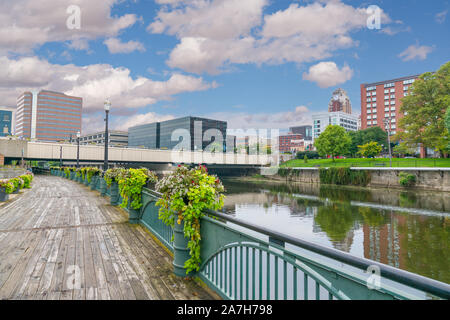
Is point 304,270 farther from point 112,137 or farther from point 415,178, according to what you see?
point 112,137

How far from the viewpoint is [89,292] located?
3891 mm

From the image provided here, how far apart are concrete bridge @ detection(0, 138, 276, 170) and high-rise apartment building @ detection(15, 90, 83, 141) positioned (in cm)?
12167

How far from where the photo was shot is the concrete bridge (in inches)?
1955

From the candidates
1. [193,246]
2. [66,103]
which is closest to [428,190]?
[193,246]

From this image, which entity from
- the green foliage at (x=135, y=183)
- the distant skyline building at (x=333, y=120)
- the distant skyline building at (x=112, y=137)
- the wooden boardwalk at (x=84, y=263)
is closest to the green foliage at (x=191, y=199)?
the wooden boardwalk at (x=84, y=263)

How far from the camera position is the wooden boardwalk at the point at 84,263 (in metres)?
3.92

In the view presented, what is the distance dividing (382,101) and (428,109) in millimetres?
82383

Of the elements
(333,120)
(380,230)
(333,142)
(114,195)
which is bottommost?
(380,230)

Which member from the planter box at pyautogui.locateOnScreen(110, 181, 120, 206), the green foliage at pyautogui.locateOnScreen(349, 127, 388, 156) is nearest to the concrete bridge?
the green foliage at pyautogui.locateOnScreen(349, 127, 388, 156)

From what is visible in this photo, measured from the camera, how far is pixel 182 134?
386 feet

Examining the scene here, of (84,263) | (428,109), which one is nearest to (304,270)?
(84,263)
